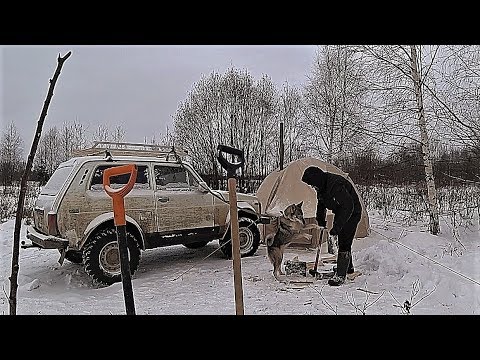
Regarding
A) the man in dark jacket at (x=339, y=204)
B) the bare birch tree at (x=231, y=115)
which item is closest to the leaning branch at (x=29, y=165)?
the man in dark jacket at (x=339, y=204)

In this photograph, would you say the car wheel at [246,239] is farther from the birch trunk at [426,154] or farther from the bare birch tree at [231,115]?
the bare birch tree at [231,115]

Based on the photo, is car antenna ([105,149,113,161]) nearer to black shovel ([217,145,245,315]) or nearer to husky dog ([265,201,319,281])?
husky dog ([265,201,319,281])

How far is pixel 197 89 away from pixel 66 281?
372 inches

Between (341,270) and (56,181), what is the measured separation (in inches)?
131

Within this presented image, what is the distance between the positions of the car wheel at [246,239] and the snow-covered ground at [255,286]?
0.14 meters

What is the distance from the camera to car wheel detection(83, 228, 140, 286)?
404 cm

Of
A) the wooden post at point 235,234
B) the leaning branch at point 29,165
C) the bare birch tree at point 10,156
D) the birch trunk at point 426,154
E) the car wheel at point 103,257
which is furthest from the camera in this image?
the birch trunk at point 426,154

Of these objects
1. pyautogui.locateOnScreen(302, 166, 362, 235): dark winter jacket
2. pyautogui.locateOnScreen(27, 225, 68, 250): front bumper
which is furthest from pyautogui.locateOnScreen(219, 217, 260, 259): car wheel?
pyautogui.locateOnScreen(27, 225, 68, 250): front bumper

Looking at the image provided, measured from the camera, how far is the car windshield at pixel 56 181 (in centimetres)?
425

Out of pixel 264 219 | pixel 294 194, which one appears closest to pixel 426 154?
pixel 294 194

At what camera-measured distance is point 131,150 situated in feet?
15.8

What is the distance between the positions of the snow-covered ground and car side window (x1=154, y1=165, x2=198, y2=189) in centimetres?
108

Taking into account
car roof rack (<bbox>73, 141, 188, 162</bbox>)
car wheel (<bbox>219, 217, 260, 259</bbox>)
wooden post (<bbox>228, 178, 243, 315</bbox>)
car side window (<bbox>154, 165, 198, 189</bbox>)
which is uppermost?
car roof rack (<bbox>73, 141, 188, 162</bbox>)

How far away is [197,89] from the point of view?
12.8 meters
